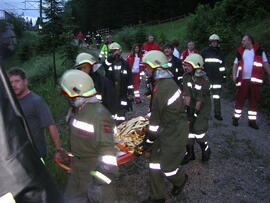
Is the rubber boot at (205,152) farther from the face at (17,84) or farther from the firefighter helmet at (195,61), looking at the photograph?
the face at (17,84)

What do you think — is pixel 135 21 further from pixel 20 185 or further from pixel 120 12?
pixel 20 185

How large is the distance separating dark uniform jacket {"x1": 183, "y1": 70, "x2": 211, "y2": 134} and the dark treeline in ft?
141

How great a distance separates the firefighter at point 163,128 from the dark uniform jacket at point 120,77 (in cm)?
303

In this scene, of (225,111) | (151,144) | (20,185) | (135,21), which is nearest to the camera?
Answer: (20,185)

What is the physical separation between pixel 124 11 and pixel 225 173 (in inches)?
2201

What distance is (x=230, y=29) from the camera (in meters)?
14.8

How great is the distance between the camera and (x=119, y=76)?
22.5 feet

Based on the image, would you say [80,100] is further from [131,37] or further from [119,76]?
[131,37]

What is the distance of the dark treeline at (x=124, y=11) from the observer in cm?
5009

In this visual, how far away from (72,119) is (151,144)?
1.30 m

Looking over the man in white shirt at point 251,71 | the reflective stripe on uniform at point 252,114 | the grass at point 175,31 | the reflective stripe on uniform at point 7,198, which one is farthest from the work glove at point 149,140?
the grass at point 175,31

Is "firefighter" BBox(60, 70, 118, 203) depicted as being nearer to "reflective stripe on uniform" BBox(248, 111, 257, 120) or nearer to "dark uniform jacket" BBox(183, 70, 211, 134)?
"dark uniform jacket" BBox(183, 70, 211, 134)

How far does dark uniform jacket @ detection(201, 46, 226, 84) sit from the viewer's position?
728 centimetres

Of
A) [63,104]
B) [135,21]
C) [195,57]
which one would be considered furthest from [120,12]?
[195,57]
